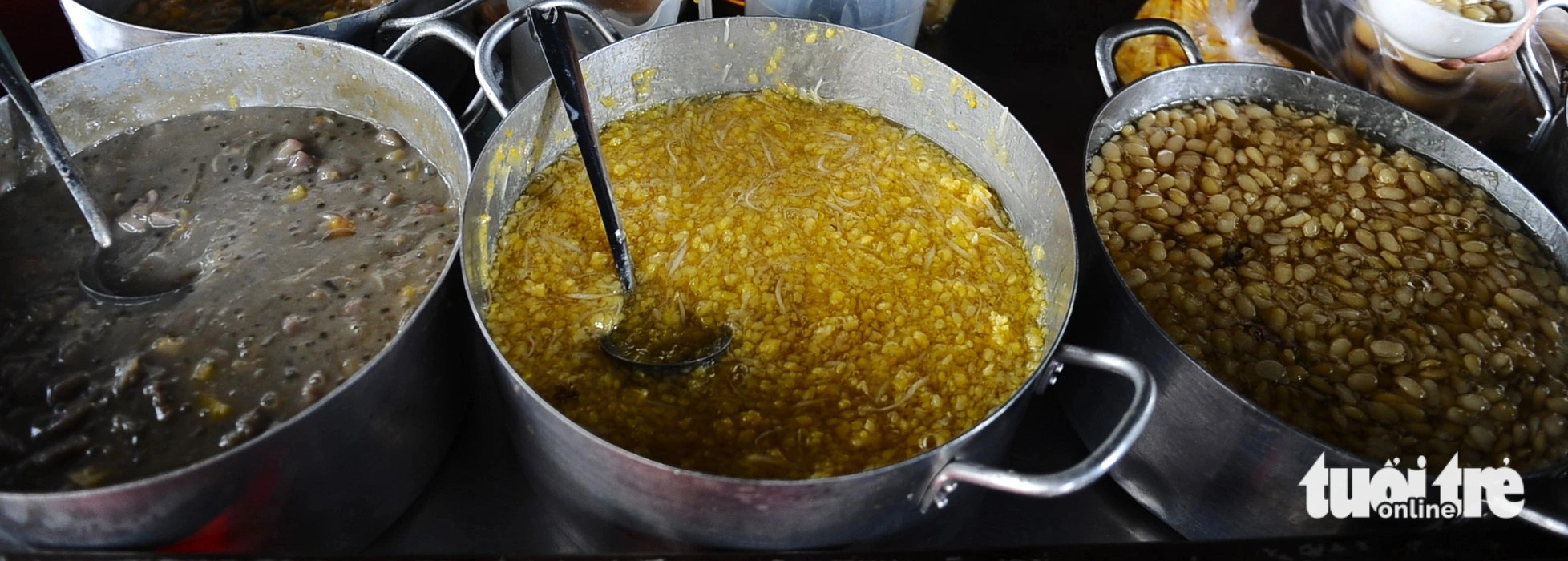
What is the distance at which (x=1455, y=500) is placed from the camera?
1.20 m

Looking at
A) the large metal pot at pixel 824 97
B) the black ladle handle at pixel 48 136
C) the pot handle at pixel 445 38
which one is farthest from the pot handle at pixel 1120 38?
the black ladle handle at pixel 48 136

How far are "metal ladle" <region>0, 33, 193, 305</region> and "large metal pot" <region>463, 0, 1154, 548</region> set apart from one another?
0.49m

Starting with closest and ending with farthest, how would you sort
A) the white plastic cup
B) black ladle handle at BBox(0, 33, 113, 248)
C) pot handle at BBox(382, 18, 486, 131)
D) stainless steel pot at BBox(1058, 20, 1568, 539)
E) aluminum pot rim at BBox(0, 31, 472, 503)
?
aluminum pot rim at BBox(0, 31, 472, 503)
stainless steel pot at BBox(1058, 20, 1568, 539)
black ladle handle at BBox(0, 33, 113, 248)
pot handle at BBox(382, 18, 486, 131)
the white plastic cup

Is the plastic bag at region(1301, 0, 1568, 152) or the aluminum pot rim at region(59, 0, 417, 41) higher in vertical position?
the aluminum pot rim at region(59, 0, 417, 41)

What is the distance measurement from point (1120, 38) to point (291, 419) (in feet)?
4.75

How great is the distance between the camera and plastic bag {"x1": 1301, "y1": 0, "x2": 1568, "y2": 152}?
1.84m

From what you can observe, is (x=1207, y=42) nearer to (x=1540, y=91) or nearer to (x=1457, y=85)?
(x=1457, y=85)

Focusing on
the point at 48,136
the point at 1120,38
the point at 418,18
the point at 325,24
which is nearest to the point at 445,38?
the point at 418,18

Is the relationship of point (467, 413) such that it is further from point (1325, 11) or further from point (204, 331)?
point (1325, 11)

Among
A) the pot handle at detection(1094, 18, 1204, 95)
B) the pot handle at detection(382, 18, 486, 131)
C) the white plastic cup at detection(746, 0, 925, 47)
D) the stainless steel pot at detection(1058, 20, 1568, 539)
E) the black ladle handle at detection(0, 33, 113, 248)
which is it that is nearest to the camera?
the stainless steel pot at detection(1058, 20, 1568, 539)

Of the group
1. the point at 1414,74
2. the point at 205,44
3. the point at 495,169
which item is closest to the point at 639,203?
the point at 495,169

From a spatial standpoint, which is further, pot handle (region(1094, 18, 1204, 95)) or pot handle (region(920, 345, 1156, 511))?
pot handle (region(1094, 18, 1204, 95))

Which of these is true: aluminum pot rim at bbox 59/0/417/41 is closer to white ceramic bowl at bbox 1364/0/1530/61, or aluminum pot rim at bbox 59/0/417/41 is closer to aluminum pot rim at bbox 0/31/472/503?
aluminum pot rim at bbox 0/31/472/503

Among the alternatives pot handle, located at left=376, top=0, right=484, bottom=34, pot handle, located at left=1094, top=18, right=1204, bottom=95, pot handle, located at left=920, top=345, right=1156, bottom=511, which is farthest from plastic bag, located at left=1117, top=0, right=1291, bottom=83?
pot handle, located at left=376, top=0, right=484, bottom=34
